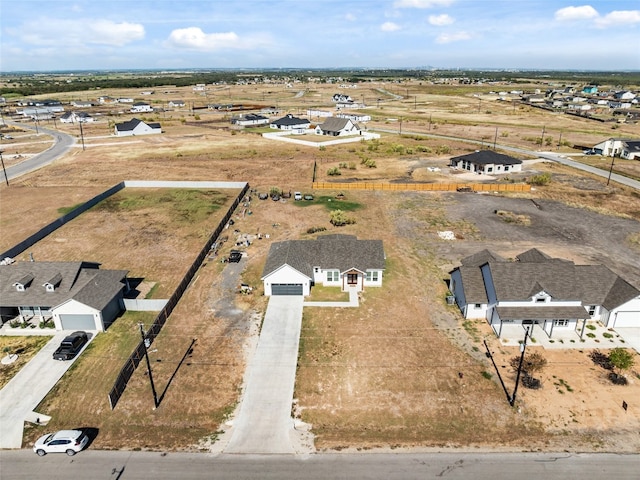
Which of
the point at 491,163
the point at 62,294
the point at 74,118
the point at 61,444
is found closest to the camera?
the point at 61,444

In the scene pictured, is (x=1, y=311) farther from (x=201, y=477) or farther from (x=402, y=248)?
(x=402, y=248)

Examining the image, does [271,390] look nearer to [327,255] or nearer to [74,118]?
[327,255]

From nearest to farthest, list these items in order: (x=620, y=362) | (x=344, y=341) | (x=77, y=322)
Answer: (x=620, y=362), (x=344, y=341), (x=77, y=322)

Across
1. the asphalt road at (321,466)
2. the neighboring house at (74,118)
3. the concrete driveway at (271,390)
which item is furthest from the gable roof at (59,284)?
the neighboring house at (74,118)

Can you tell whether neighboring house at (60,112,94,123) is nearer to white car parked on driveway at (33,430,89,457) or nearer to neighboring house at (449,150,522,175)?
neighboring house at (449,150,522,175)

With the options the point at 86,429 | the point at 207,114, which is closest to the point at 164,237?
the point at 86,429

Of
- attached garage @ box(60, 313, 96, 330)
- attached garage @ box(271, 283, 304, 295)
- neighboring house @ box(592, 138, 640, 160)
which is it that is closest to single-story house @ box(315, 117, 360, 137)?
neighboring house @ box(592, 138, 640, 160)

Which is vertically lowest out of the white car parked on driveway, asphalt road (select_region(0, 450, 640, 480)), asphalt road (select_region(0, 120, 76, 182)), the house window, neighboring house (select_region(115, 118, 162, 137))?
asphalt road (select_region(0, 450, 640, 480))

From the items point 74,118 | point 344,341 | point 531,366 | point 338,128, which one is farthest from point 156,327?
point 74,118
